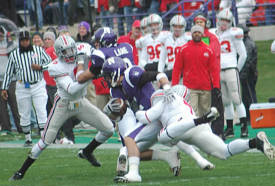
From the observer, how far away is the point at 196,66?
10.9 m

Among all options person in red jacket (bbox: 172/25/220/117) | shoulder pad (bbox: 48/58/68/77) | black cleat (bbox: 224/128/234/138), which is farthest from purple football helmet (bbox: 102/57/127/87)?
black cleat (bbox: 224/128/234/138)

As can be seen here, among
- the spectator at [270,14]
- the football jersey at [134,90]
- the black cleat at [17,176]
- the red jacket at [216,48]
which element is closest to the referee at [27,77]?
the red jacket at [216,48]

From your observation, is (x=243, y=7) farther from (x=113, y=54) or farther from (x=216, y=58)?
(x=113, y=54)

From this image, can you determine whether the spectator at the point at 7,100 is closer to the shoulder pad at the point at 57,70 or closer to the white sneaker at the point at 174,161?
the shoulder pad at the point at 57,70

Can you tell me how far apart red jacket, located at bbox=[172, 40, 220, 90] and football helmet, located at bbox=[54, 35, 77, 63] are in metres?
2.15

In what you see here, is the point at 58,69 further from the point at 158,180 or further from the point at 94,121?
the point at 158,180

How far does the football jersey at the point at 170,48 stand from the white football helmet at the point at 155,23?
25.7 inches

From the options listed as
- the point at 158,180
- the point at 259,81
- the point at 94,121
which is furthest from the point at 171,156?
→ the point at 259,81

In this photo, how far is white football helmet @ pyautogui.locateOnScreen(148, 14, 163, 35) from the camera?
1280 cm

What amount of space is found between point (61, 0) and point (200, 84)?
1091 cm

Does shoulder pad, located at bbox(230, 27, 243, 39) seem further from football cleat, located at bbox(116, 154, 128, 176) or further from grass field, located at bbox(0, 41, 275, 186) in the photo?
football cleat, located at bbox(116, 154, 128, 176)

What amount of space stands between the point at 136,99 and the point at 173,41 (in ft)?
14.6

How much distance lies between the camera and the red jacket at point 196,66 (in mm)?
10805

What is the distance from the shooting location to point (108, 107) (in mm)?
7516
